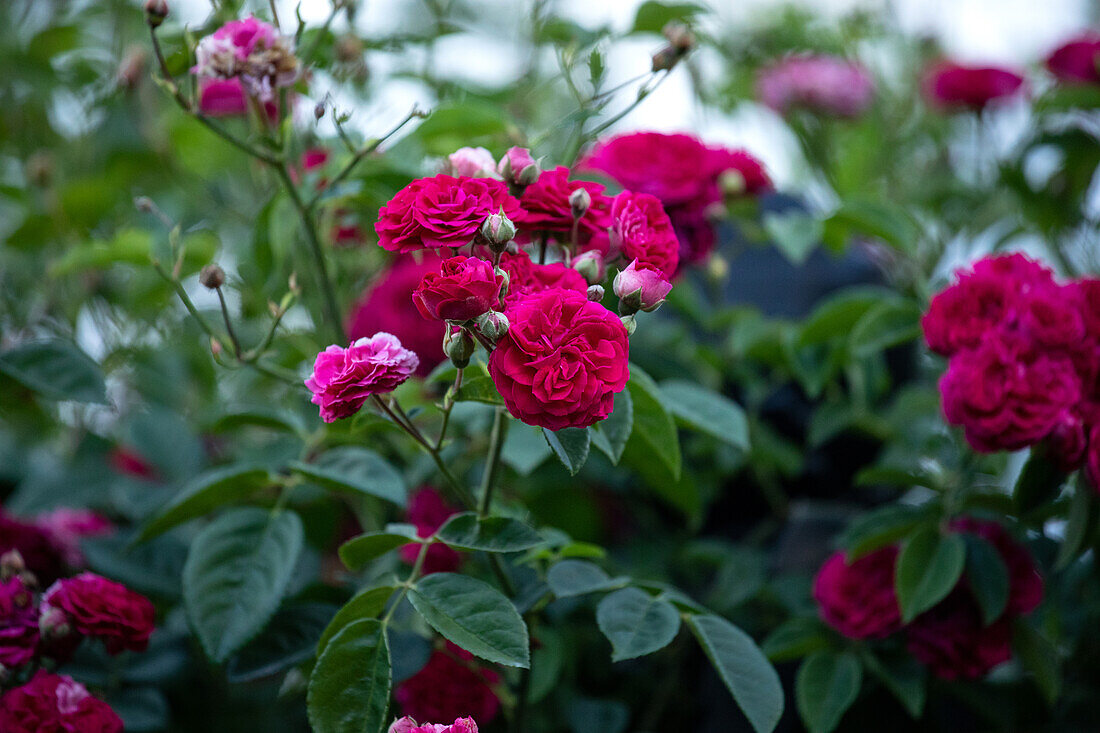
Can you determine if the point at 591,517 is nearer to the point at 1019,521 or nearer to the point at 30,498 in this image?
the point at 1019,521

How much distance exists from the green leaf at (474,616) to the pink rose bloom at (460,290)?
0.60ft

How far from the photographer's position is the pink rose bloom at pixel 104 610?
608 millimetres

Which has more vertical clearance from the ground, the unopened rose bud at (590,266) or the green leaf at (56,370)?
the unopened rose bud at (590,266)

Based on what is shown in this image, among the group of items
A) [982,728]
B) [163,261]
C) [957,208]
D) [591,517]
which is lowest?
[982,728]

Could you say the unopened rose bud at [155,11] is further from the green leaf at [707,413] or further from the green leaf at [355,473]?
the green leaf at [707,413]

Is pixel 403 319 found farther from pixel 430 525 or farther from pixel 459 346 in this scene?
pixel 459 346

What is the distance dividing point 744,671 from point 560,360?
0.88 feet

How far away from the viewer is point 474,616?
52 centimetres

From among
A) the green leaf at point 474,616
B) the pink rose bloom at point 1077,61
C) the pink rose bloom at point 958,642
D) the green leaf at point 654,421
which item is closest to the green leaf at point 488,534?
the green leaf at point 474,616

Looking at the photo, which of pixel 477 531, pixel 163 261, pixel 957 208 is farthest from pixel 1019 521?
pixel 163 261

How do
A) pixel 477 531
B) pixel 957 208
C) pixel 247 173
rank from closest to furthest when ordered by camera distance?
pixel 477 531, pixel 957 208, pixel 247 173

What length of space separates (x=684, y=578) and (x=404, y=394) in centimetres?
44

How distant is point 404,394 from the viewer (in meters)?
0.71

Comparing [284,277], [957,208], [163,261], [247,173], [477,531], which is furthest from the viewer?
[247,173]
